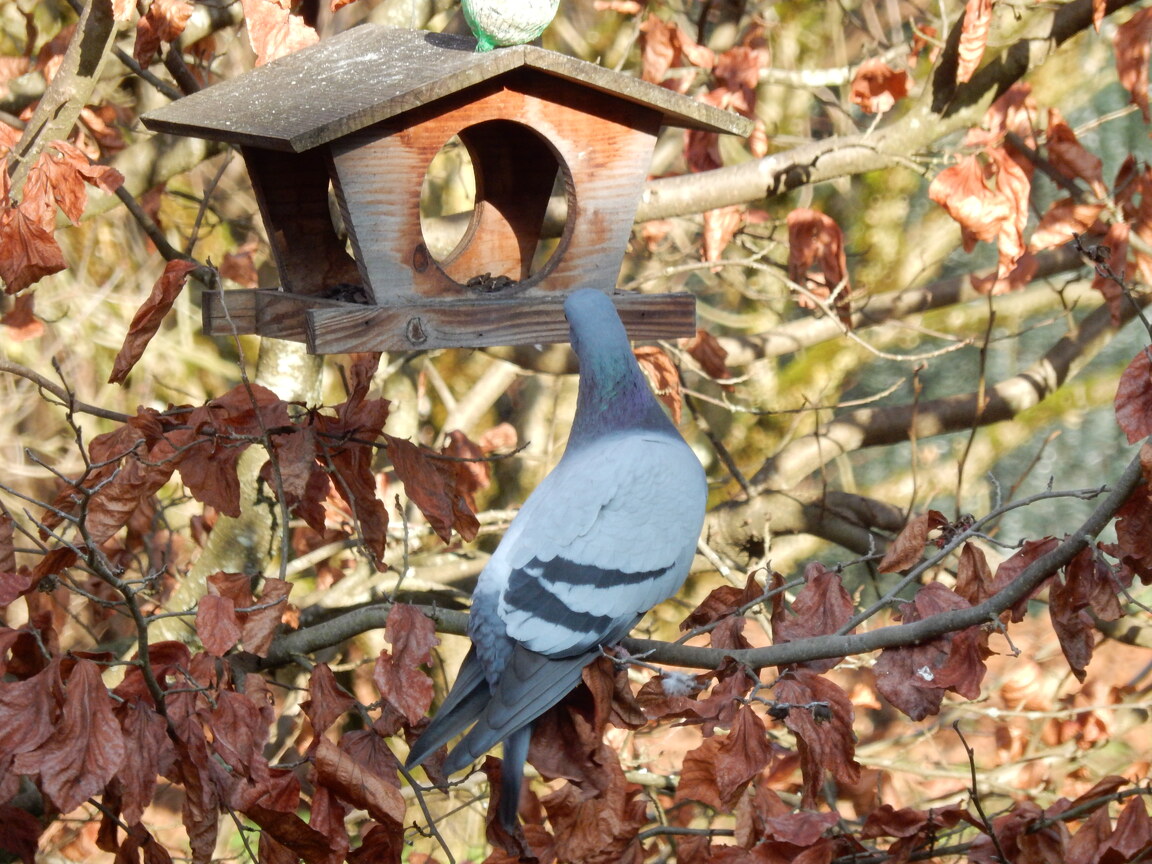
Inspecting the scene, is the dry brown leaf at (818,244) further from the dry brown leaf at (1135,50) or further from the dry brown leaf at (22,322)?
the dry brown leaf at (22,322)

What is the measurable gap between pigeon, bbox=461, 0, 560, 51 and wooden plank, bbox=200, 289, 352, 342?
680mm

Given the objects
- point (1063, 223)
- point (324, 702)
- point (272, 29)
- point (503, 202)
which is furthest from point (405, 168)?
point (1063, 223)

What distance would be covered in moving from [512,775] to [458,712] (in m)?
0.17

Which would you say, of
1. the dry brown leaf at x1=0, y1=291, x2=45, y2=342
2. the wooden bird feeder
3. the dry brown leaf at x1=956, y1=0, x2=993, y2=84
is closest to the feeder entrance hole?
the wooden bird feeder

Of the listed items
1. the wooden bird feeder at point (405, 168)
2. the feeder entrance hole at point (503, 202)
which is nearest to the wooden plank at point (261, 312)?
the wooden bird feeder at point (405, 168)

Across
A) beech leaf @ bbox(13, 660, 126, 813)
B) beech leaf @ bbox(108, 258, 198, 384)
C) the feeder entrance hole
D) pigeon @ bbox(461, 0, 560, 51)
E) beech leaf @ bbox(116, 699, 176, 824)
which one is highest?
pigeon @ bbox(461, 0, 560, 51)

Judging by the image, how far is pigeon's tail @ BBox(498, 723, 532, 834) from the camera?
2.33 metres

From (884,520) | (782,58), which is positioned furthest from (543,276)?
(782,58)

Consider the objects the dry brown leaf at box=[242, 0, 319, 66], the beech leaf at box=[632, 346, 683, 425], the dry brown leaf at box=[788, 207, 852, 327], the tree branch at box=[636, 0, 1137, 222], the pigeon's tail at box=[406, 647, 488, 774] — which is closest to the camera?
the pigeon's tail at box=[406, 647, 488, 774]

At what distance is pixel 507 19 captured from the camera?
2445 millimetres

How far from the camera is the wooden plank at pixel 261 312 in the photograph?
262 centimetres

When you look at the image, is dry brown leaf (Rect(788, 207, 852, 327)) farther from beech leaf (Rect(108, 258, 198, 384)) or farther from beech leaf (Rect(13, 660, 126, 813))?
beech leaf (Rect(13, 660, 126, 813))

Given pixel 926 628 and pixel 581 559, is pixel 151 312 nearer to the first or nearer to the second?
pixel 581 559

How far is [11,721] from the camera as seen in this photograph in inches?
76.4
